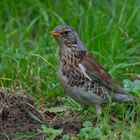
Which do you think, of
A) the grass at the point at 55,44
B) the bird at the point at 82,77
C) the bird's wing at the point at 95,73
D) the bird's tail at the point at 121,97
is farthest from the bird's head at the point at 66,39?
the grass at the point at 55,44

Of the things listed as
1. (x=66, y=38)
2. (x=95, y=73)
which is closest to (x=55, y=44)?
(x=66, y=38)

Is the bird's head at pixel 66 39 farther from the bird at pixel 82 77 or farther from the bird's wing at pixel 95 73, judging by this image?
the bird's wing at pixel 95 73

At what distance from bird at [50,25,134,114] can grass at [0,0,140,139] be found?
8.3 inches

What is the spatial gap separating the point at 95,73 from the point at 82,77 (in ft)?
0.67

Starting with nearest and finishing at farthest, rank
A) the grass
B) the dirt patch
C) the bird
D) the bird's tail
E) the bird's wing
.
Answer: the dirt patch → the bird → the bird's wing → the bird's tail → the grass

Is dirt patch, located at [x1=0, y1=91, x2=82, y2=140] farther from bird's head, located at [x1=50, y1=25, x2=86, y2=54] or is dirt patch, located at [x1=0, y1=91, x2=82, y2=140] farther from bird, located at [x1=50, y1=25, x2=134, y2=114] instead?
bird's head, located at [x1=50, y1=25, x2=86, y2=54]

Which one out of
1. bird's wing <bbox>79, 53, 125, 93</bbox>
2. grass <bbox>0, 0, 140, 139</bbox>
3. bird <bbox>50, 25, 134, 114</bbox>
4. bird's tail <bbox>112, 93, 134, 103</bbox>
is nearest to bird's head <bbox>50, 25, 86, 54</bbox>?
bird <bbox>50, 25, 134, 114</bbox>

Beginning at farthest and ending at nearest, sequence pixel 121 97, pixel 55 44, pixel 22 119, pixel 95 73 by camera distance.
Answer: pixel 55 44
pixel 121 97
pixel 95 73
pixel 22 119

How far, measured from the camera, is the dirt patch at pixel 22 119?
21.5 ft

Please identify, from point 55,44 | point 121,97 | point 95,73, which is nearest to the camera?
point 95,73

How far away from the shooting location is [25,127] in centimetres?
657

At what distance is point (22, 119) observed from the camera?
267 inches

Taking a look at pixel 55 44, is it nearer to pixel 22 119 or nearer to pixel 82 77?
pixel 82 77

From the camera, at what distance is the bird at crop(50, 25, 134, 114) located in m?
6.77
